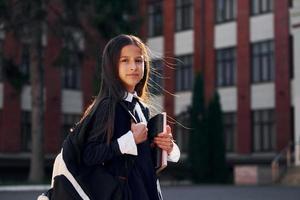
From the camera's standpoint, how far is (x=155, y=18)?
37.5 m

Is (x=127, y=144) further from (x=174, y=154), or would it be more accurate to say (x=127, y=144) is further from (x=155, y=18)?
(x=155, y=18)

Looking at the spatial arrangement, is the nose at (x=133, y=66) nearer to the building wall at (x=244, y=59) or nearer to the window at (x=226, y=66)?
the building wall at (x=244, y=59)

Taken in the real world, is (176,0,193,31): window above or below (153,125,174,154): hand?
above

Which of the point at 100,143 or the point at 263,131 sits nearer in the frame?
the point at 100,143

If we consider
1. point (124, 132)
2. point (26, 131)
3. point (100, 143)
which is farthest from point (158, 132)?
point (26, 131)

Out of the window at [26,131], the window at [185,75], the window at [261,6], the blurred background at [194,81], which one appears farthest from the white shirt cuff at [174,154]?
the window at [185,75]

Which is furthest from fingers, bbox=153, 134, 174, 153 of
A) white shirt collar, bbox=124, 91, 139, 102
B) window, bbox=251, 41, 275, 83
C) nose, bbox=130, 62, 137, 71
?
window, bbox=251, 41, 275, 83

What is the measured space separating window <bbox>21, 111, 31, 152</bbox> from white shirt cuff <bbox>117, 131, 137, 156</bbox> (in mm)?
29780

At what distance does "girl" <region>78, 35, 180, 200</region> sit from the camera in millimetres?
2887

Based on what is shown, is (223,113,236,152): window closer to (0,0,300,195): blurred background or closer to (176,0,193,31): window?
(0,0,300,195): blurred background

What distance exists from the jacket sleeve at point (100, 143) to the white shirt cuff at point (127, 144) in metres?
0.02

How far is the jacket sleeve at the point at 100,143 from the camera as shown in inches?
112

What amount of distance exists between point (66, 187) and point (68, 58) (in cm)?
2155

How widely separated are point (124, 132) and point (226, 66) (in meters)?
31.2
